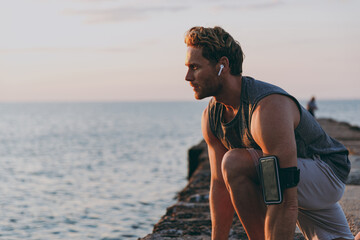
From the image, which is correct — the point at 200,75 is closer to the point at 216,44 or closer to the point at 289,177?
the point at 216,44

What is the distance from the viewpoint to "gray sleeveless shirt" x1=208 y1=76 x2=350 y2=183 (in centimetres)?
284

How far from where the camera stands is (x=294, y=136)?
107 inches

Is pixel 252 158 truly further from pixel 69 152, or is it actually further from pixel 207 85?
pixel 69 152

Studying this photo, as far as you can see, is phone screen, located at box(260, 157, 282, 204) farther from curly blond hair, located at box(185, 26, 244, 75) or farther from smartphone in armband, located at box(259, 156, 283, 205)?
curly blond hair, located at box(185, 26, 244, 75)

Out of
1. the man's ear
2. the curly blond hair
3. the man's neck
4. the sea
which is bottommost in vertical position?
the sea

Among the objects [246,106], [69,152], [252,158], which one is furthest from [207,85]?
[69,152]

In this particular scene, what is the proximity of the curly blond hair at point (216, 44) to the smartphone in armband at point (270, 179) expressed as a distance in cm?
58

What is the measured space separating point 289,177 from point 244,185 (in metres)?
0.28

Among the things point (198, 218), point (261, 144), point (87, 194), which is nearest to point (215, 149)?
point (261, 144)

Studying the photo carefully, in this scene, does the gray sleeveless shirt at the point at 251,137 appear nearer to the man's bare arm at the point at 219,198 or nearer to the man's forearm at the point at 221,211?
the man's bare arm at the point at 219,198

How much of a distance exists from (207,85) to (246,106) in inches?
10.1

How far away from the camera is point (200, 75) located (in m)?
2.87

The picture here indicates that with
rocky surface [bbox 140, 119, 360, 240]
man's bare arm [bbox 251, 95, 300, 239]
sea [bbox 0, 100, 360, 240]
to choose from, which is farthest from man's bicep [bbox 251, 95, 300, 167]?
sea [bbox 0, 100, 360, 240]

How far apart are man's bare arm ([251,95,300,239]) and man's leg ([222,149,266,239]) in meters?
0.13
